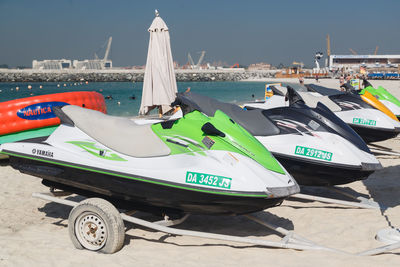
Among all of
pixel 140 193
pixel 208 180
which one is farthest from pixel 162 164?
pixel 208 180

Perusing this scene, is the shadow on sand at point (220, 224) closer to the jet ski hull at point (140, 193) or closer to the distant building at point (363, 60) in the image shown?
the jet ski hull at point (140, 193)

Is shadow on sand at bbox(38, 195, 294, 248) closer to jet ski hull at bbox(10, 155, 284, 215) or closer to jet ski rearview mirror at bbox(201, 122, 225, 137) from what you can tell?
jet ski hull at bbox(10, 155, 284, 215)

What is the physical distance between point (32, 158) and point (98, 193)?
2.66ft

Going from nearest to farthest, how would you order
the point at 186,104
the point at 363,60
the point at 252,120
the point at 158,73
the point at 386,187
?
the point at 186,104
the point at 252,120
the point at 386,187
the point at 158,73
the point at 363,60

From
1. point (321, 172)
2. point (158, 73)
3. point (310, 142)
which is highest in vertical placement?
point (158, 73)

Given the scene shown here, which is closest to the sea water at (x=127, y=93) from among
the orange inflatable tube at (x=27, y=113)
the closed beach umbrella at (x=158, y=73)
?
the closed beach umbrella at (x=158, y=73)

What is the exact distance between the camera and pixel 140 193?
4113mm

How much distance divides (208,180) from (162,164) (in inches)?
19.4

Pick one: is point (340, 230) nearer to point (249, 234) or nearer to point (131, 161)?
point (249, 234)

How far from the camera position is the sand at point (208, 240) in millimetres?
3906

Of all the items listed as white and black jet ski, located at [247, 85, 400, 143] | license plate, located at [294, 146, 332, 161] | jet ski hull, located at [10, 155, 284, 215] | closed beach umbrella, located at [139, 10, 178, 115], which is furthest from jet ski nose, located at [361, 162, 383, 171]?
closed beach umbrella, located at [139, 10, 178, 115]

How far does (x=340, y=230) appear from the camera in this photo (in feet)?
15.8

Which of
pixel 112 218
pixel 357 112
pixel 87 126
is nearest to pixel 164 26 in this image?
pixel 357 112

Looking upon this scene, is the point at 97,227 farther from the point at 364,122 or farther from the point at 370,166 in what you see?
the point at 364,122
